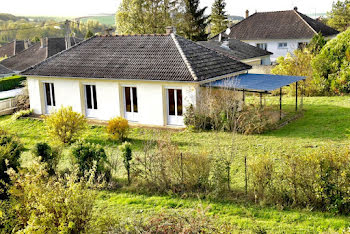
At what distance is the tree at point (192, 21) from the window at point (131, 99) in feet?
111

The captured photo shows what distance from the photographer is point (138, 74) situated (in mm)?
21094

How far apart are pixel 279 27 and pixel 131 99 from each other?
36.3 metres

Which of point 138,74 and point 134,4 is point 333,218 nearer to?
point 138,74

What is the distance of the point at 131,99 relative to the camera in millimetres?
21719

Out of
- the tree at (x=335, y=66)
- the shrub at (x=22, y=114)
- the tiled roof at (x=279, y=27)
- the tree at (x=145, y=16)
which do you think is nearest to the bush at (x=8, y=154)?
the shrub at (x=22, y=114)

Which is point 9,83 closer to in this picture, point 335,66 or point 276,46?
point 335,66

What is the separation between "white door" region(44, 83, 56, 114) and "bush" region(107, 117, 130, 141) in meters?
7.40

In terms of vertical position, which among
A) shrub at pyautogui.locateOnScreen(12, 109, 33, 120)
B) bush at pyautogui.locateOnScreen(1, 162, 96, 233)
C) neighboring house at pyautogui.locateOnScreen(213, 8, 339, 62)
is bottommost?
shrub at pyautogui.locateOnScreen(12, 109, 33, 120)

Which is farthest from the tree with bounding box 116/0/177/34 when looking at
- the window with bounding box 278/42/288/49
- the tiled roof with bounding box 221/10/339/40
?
the window with bounding box 278/42/288/49

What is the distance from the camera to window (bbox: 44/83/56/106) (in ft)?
81.1

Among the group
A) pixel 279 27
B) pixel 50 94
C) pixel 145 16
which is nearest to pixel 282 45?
pixel 279 27

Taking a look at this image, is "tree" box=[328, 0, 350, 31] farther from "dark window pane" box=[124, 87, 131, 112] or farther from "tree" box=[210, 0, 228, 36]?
"dark window pane" box=[124, 87, 131, 112]

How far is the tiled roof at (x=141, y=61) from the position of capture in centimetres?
2062

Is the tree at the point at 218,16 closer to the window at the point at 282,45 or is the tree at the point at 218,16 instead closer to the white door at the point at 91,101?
the window at the point at 282,45
